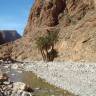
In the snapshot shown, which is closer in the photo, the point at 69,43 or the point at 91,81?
the point at 91,81

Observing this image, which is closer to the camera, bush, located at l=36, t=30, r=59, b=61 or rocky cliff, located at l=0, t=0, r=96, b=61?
rocky cliff, located at l=0, t=0, r=96, b=61

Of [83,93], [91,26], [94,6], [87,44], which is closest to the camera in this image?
[83,93]

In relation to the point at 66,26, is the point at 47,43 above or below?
below

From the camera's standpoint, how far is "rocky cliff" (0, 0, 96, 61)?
72.7 meters

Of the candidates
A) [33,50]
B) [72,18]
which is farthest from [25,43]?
[72,18]

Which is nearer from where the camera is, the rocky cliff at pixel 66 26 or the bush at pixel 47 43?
the rocky cliff at pixel 66 26

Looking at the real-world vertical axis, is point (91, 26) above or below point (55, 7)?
below

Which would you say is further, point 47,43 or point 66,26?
point 66,26

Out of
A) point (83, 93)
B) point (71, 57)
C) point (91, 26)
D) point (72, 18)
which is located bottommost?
point (83, 93)

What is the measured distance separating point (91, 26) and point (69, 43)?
678 cm

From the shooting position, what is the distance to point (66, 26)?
10569 centimetres

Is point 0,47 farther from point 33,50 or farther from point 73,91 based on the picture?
point 73,91

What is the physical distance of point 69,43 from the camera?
82.2 m

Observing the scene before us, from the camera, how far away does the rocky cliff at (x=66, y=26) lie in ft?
238
